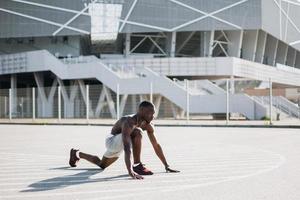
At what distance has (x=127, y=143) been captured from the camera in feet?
24.0

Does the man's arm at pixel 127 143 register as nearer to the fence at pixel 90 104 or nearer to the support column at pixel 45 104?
the fence at pixel 90 104

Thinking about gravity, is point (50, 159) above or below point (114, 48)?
below

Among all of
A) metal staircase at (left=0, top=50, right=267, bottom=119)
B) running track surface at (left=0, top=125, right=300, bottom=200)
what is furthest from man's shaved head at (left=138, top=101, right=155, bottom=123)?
metal staircase at (left=0, top=50, right=267, bottom=119)

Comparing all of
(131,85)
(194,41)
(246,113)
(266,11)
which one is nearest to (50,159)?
(246,113)

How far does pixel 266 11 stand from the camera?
6016cm

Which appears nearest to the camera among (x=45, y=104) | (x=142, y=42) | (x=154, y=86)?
(x=45, y=104)

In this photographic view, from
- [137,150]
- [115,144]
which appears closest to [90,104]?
[115,144]

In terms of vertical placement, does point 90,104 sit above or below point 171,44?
below

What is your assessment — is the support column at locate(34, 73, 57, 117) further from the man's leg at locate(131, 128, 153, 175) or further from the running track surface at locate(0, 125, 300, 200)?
the man's leg at locate(131, 128, 153, 175)

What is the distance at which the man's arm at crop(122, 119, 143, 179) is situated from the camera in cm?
704

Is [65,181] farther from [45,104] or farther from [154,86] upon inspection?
[154,86]

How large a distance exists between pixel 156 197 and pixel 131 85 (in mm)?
34681

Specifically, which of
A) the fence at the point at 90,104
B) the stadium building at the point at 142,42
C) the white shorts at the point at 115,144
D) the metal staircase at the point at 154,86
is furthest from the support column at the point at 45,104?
the white shorts at the point at 115,144

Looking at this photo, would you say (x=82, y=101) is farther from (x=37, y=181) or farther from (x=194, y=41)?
(x=194, y=41)
